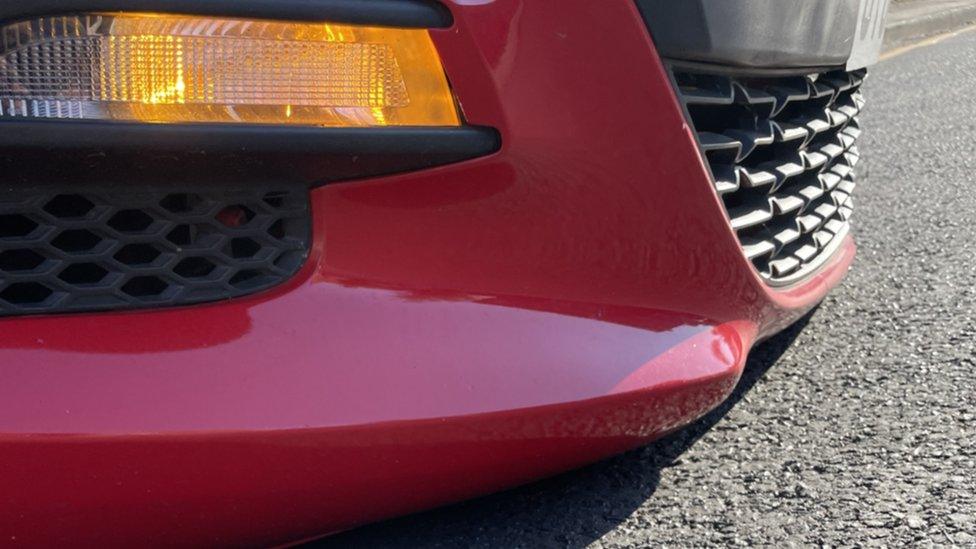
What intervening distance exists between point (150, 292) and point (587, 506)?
2.18 ft

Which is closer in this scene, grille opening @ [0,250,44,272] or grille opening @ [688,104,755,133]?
grille opening @ [0,250,44,272]

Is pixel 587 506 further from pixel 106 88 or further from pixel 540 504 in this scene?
pixel 106 88

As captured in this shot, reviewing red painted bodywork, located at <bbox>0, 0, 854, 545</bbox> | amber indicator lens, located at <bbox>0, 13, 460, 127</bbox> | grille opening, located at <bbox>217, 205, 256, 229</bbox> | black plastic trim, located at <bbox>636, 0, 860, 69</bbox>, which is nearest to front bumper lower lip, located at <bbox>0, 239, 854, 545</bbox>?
red painted bodywork, located at <bbox>0, 0, 854, 545</bbox>

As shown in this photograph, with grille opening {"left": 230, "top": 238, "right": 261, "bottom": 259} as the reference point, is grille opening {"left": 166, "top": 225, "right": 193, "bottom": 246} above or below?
above

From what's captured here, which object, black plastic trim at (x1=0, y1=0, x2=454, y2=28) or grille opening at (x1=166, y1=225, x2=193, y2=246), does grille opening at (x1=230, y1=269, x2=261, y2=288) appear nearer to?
grille opening at (x1=166, y1=225, x2=193, y2=246)

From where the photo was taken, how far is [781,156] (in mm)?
1773

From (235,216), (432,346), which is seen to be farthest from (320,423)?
(235,216)

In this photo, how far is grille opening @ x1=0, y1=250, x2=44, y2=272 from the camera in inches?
46.4

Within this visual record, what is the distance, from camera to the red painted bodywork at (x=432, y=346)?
1.14 meters

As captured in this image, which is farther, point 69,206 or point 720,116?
point 720,116

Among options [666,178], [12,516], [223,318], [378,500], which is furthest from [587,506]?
[12,516]

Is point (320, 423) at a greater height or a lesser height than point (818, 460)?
greater

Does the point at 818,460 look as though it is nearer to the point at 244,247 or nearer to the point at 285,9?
the point at 244,247

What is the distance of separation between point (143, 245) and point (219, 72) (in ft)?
0.70
